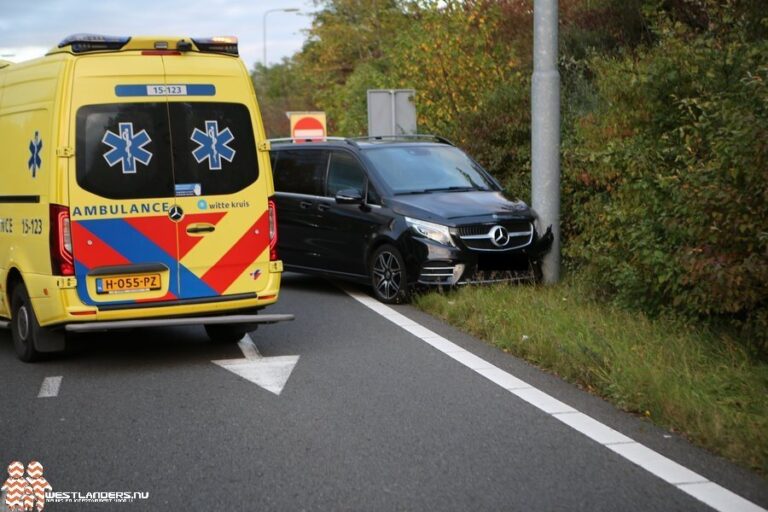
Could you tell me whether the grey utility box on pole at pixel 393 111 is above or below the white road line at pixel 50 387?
above

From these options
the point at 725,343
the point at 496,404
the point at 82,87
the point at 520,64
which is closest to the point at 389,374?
the point at 496,404

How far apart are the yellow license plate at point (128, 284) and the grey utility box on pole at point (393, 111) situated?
1175cm

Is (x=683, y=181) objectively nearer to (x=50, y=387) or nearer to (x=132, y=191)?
(x=132, y=191)

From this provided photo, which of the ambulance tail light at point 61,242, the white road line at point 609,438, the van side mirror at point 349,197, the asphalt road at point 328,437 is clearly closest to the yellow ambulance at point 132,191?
the ambulance tail light at point 61,242

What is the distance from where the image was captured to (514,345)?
9.30 meters

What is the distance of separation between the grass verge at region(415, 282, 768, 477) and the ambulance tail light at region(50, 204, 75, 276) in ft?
11.5

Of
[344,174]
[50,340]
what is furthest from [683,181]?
[344,174]

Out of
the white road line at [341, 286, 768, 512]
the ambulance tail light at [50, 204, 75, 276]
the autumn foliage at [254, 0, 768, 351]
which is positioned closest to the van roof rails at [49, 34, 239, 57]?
the ambulance tail light at [50, 204, 75, 276]

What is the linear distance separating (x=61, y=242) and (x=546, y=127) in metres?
5.66

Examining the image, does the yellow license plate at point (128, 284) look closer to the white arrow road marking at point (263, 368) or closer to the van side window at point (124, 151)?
the van side window at point (124, 151)

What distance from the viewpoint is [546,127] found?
12234 millimetres

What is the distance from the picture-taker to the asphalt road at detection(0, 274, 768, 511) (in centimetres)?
542

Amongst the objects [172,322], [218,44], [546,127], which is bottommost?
[172,322]

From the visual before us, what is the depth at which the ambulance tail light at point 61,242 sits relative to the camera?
8500 millimetres
